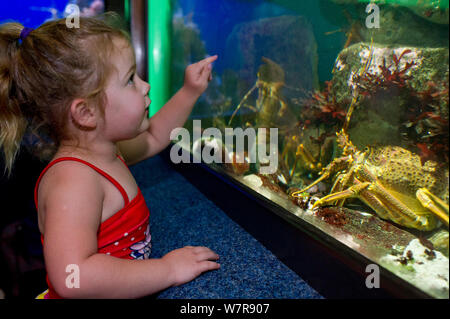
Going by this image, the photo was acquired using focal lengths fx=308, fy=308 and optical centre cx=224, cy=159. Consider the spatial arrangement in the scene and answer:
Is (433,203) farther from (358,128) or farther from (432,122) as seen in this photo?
(358,128)

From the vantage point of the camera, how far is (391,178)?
2.41ft

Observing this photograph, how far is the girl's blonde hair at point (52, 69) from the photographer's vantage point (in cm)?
75

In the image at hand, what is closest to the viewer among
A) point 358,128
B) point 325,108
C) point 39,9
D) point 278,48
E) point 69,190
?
point 69,190

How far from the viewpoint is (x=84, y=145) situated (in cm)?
86

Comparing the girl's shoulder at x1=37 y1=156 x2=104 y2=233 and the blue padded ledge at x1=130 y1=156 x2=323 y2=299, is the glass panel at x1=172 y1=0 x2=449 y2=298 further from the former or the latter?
the girl's shoulder at x1=37 y1=156 x2=104 y2=233

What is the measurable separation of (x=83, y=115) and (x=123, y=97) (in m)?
0.11

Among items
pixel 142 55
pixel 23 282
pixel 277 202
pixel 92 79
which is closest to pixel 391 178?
pixel 277 202

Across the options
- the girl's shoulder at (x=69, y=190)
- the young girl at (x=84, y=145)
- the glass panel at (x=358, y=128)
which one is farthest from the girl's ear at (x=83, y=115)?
the glass panel at (x=358, y=128)

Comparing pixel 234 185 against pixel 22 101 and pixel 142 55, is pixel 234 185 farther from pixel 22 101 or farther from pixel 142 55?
pixel 142 55

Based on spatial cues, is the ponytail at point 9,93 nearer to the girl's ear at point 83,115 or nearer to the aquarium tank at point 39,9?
the girl's ear at point 83,115

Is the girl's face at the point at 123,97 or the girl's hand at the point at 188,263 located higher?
the girl's face at the point at 123,97

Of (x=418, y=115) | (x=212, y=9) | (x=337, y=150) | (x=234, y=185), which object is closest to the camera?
(x=418, y=115)

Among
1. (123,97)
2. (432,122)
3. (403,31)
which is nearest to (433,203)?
(432,122)

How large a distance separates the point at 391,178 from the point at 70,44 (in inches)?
33.0
